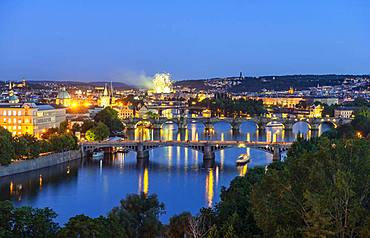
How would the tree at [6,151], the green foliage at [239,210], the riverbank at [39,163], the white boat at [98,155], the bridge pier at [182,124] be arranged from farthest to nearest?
the bridge pier at [182,124] < the white boat at [98,155] < the riverbank at [39,163] < the tree at [6,151] < the green foliage at [239,210]

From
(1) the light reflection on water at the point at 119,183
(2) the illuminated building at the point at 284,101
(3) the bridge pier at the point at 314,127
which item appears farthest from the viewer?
(2) the illuminated building at the point at 284,101

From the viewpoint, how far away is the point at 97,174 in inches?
687

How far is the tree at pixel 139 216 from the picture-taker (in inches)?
340

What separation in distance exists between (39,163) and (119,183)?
294 cm

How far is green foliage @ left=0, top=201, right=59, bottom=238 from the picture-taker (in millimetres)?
7477

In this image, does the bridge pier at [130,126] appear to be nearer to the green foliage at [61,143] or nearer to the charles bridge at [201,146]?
the charles bridge at [201,146]

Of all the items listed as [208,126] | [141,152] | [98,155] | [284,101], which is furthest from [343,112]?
[98,155]

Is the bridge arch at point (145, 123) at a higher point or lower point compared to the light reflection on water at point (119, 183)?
higher

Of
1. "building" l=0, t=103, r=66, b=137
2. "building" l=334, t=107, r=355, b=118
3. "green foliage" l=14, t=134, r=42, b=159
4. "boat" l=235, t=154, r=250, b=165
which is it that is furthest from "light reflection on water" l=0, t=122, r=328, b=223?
"building" l=334, t=107, r=355, b=118

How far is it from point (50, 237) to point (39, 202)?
6155 mm

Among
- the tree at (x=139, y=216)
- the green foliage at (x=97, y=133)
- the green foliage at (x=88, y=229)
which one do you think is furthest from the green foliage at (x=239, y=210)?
the green foliage at (x=97, y=133)

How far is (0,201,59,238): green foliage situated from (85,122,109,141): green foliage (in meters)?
15.4

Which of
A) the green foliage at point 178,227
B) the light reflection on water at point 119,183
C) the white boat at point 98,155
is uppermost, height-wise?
the green foliage at point 178,227

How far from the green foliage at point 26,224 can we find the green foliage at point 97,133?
50.7 feet
